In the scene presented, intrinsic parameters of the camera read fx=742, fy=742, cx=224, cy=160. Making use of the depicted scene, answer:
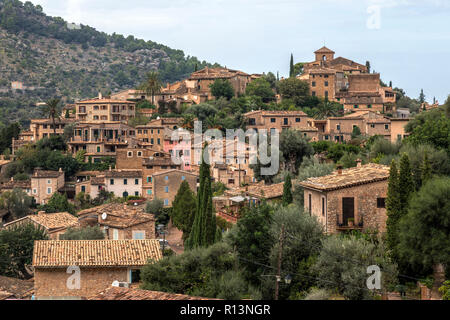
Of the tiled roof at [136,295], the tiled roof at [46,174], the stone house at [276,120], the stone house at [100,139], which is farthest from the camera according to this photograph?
the stone house at [100,139]

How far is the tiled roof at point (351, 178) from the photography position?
26320mm

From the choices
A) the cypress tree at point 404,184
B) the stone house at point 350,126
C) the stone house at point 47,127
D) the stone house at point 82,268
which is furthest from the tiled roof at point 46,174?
the cypress tree at point 404,184

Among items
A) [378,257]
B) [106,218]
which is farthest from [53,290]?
[106,218]

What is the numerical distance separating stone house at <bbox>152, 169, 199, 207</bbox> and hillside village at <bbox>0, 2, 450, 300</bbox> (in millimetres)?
116

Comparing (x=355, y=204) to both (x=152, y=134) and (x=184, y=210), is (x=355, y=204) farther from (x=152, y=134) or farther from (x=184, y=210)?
(x=152, y=134)

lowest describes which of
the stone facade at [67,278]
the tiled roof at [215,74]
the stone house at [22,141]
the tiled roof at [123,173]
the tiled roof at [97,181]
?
the stone facade at [67,278]

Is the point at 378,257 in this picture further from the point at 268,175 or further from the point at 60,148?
the point at 60,148

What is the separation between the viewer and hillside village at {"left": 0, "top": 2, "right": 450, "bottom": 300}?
22.8 metres

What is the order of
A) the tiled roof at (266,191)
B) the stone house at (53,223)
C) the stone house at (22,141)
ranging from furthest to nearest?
1. the stone house at (22,141)
2. the stone house at (53,223)
3. the tiled roof at (266,191)

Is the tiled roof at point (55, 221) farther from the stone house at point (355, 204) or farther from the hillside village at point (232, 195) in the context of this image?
the stone house at point (355, 204)

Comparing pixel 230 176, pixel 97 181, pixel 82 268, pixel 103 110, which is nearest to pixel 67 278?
pixel 82 268

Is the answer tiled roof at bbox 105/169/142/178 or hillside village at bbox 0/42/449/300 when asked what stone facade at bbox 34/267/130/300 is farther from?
tiled roof at bbox 105/169/142/178

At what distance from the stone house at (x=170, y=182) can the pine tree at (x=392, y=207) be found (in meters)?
36.6

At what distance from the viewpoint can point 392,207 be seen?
79.3 feet
